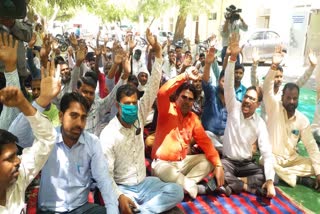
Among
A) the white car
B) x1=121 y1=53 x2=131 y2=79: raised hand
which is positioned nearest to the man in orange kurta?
x1=121 y1=53 x2=131 y2=79: raised hand

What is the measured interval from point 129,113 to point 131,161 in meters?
0.42

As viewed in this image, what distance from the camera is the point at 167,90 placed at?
3160mm

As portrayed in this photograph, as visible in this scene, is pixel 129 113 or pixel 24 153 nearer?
pixel 24 153

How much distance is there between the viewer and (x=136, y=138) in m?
2.85

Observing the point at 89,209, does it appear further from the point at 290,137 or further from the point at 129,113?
the point at 290,137

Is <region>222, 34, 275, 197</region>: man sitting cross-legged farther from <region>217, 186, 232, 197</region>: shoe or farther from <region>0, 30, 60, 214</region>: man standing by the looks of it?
<region>0, 30, 60, 214</region>: man standing

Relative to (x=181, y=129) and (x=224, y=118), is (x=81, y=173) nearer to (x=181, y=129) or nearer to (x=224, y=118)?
(x=181, y=129)

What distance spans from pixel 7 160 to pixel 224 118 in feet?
9.89

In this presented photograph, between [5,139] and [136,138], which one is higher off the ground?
[5,139]

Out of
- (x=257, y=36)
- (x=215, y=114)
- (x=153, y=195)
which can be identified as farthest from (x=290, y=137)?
(x=257, y=36)

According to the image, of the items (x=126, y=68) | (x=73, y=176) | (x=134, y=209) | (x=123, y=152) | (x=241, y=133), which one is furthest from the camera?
(x=126, y=68)

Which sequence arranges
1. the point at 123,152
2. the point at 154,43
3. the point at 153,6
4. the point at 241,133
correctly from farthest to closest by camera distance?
the point at 153,6 → the point at 241,133 → the point at 154,43 → the point at 123,152

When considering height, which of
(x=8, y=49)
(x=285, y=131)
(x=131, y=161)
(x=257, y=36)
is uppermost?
(x=257, y=36)

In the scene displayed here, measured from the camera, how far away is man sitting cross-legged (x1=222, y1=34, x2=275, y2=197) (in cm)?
336
